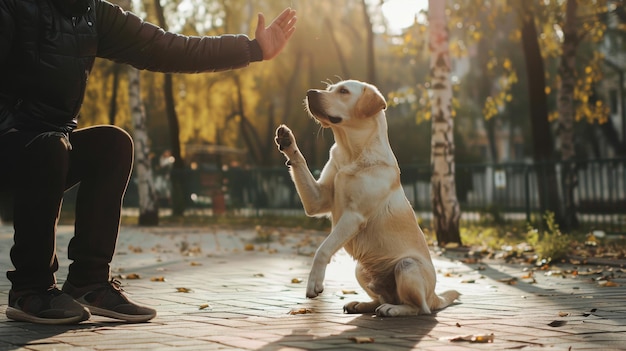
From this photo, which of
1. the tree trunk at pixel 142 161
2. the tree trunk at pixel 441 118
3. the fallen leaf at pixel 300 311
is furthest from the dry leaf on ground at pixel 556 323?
the tree trunk at pixel 142 161

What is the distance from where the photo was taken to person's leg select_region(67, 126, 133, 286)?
522 cm

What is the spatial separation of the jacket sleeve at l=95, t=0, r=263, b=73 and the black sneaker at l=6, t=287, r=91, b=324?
149cm

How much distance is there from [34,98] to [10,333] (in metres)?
1.25

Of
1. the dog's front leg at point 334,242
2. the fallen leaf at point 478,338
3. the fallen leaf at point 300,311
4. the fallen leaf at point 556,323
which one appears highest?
the dog's front leg at point 334,242

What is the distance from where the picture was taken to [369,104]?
5.91 metres

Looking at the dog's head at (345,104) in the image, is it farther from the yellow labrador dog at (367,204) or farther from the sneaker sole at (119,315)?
the sneaker sole at (119,315)

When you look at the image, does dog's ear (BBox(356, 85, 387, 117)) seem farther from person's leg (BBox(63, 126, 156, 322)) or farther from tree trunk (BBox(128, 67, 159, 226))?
tree trunk (BBox(128, 67, 159, 226))

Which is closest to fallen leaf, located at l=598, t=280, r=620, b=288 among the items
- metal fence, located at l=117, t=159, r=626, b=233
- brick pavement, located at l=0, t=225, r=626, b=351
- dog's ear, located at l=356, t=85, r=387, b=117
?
brick pavement, located at l=0, t=225, r=626, b=351

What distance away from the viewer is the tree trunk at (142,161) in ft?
74.5

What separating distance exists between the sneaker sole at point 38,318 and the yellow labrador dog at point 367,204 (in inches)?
57.9

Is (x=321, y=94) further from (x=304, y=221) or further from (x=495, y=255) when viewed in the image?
(x=304, y=221)

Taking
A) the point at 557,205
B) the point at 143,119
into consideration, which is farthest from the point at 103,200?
the point at 143,119

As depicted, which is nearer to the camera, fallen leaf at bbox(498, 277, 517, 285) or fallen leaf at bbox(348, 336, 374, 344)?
fallen leaf at bbox(348, 336, 374, 344)

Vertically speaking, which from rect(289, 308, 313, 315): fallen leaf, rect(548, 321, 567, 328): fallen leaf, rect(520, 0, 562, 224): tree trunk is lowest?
rect(548, 321, 567, 328): fallen leaf
